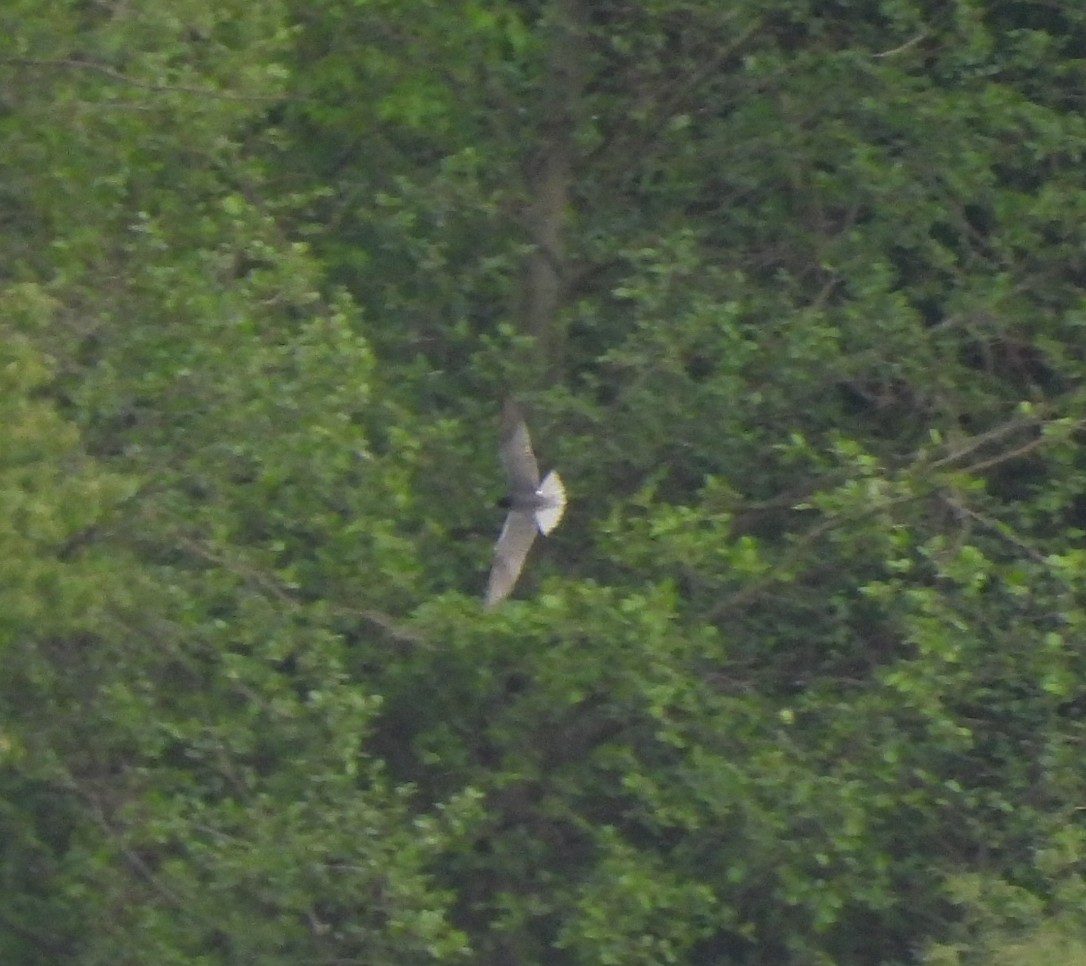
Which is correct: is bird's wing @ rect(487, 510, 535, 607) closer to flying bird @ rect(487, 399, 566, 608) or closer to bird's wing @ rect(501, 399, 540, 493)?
flying bird @ rect(487, 399, 566, 608)

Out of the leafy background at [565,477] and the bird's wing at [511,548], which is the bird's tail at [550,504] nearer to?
the bird's wing at [511,548]

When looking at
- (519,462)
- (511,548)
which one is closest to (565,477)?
(519,462)

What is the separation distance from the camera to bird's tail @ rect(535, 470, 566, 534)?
7.81m

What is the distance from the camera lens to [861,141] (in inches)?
327

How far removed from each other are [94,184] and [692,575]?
89.7 inches

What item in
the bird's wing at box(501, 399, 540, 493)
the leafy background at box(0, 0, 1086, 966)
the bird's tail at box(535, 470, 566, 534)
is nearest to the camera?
the leafy background at box(0, 0, 1086, 966)

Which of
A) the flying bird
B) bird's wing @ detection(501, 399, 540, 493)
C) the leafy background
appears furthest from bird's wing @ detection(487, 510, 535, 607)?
the leafy background

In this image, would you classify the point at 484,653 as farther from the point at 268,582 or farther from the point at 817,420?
the point at 817,420

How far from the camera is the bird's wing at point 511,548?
783 centimetres

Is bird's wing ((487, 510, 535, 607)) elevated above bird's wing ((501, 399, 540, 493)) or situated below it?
below

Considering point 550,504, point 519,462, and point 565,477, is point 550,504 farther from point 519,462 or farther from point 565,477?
point 565,477

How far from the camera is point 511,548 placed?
786 centimetres

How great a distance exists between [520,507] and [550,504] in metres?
0.12

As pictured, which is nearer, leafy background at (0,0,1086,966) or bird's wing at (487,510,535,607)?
leafy background at (0,0,1086,966)
